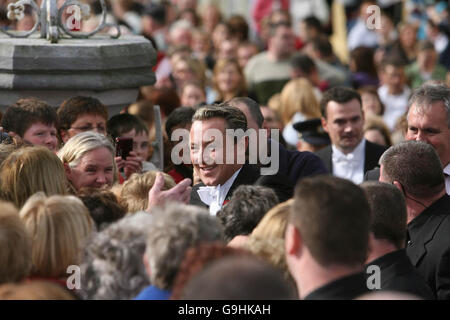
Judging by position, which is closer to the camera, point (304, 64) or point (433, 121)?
point (433, 121)

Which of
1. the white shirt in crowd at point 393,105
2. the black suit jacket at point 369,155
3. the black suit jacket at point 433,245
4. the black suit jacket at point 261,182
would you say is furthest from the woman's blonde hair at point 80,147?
the white shirt in crowd at point 393,105

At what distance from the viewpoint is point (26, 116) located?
6602 millimetres

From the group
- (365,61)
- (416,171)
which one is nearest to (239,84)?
(365,61)

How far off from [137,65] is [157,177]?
235 centimetres

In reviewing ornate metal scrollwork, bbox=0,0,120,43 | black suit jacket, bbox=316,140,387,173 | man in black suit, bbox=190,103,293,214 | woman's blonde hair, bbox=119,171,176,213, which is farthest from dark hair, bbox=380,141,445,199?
ornate metal scrollwork, bbox=0,0,120,43

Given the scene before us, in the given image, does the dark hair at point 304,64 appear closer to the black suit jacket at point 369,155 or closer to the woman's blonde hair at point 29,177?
the black suit jacket at point 369,155

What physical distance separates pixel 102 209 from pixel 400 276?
1.48m

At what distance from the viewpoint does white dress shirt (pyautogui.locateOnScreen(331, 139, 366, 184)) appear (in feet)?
26.5

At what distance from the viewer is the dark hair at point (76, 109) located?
7.02 metres

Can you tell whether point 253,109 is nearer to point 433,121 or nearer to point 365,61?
point 433,121

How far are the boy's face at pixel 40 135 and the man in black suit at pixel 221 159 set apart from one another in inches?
46.0

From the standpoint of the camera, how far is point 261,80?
12.3 m

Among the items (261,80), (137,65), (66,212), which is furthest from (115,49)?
(261,80)

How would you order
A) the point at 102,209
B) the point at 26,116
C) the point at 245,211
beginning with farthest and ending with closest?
the point at 26,116 → the point at 245,211 → the point at 102,209
